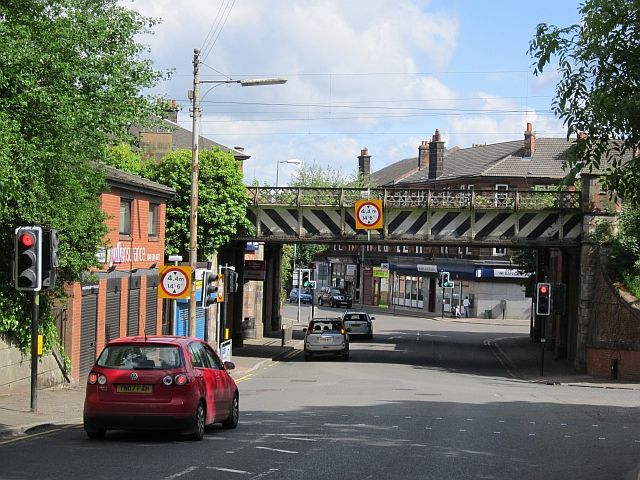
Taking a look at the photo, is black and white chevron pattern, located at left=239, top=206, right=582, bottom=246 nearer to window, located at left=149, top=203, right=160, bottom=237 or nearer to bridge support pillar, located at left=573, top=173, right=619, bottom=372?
bridge support pillar, located at left=573, top=173, right=619, bottom=372

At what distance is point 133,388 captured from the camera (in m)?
14.6

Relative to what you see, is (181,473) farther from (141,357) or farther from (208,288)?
(208,288)

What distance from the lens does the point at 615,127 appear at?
45.9 ft

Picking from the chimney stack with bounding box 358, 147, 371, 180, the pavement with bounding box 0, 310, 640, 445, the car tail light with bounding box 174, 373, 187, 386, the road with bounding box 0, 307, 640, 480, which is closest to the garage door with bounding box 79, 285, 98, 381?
the pavement with bounding box 0, 310, 640, 445

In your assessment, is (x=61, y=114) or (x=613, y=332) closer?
(x=61, y=114)

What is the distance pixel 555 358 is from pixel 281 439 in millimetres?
32774

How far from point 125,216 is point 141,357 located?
15.7m

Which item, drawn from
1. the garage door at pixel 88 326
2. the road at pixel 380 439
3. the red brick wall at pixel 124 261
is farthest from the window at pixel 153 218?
the garage door at pixel 88 326

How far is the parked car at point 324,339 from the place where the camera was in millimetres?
41406

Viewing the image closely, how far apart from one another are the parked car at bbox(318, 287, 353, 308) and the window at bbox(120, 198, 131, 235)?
61464 mm

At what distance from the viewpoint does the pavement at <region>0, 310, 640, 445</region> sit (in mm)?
17016

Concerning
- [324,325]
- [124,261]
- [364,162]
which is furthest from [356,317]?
[364,162]

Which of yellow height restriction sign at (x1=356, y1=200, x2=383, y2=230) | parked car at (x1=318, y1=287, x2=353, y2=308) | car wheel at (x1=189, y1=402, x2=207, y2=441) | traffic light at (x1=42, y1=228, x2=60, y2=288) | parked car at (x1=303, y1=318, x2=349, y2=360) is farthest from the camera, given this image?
parked car at (x1=318, y1=287, x2=353, y2=308)

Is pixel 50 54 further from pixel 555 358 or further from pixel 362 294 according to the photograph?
pixel 362 294
